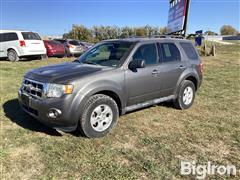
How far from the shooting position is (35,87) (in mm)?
4688

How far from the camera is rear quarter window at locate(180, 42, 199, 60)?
650 centimetres

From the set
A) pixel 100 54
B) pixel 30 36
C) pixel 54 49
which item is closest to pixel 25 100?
pixel 100 54

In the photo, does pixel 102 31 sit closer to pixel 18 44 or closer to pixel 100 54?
pixel 18 44

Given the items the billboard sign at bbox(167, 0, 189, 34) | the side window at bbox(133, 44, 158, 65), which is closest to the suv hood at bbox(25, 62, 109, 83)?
the side window at bbox(133, 44, 158, 65)

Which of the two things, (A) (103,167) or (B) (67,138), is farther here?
(B) (67,138)

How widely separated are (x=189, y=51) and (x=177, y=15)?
11743mm

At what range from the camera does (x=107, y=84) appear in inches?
187

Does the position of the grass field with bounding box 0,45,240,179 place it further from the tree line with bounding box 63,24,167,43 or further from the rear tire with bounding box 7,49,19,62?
the tree line with bounding box 63,24,167,43

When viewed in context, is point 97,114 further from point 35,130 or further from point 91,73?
point 35,130

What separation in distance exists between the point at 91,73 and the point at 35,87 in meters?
0.98

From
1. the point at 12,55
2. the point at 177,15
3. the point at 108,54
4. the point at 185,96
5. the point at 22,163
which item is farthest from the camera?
the point at 177,15

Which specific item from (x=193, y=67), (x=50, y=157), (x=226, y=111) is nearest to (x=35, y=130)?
(x=50, y=157)

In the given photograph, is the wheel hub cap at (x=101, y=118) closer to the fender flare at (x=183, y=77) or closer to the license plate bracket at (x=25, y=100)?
the license plate bracket at (x=25, y=100)

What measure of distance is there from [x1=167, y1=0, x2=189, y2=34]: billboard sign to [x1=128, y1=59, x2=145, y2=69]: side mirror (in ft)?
37.8
